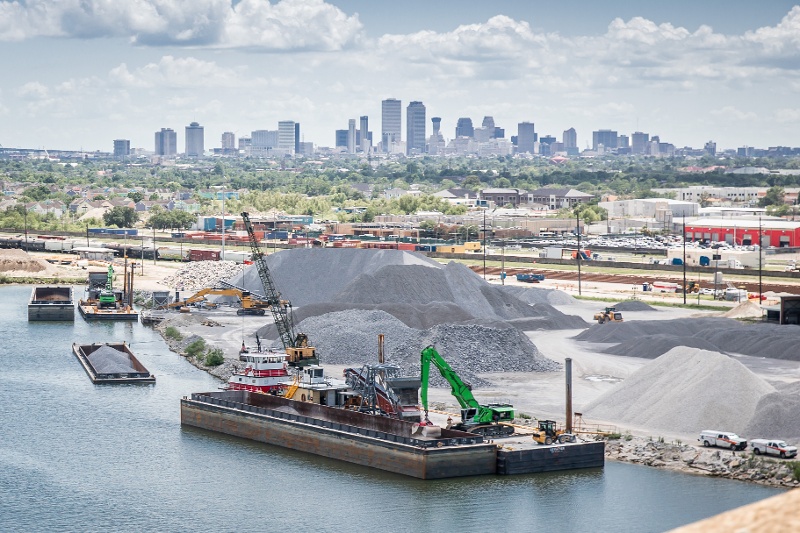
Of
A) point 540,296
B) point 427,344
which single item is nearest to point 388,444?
point 427,344

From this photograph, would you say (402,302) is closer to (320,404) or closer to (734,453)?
(320,404)

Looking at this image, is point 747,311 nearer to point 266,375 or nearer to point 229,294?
point 229,294

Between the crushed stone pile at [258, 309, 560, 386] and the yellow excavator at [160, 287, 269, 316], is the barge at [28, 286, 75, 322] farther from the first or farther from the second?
the crushed stone pile at [258, 309, 560, 386]

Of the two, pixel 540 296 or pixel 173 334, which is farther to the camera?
pixel 540 296

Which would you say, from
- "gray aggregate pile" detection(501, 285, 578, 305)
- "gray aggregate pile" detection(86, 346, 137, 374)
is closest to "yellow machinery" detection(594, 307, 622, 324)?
"gray aggregate pile" detection(501, 285, 578, 305)

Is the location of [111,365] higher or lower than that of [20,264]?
lower

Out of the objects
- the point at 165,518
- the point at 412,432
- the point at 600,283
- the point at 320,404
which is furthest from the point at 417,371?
the point at 600,283

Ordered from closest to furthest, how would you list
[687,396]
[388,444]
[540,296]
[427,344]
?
[388,444] → [687,396] → [427,344] → [540,296]
